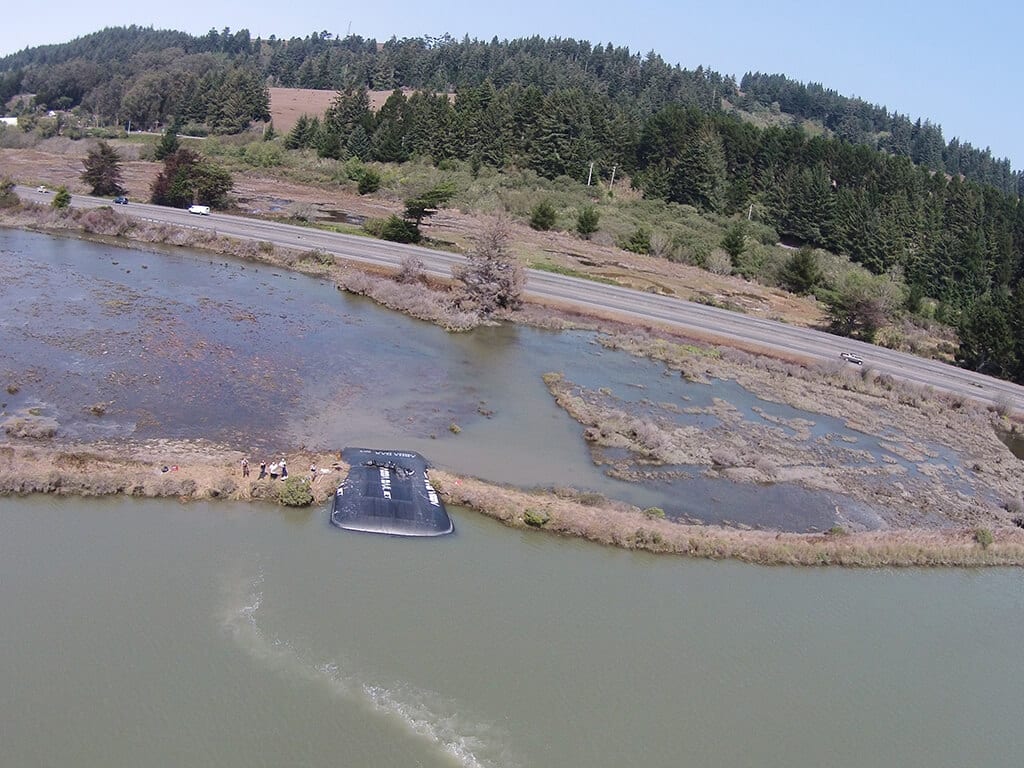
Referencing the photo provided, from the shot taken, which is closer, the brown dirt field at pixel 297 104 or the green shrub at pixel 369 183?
the green shrub at pixel 369 183

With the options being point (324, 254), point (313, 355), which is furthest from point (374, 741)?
point (324, 254)

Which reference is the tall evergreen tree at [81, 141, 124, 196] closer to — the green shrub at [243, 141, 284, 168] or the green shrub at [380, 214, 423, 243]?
the green shrub at [380, 214, 423, 243]

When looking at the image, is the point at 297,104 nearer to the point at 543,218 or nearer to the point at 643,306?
the point at 543,218

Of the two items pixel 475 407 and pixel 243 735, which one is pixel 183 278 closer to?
pixel 475 407

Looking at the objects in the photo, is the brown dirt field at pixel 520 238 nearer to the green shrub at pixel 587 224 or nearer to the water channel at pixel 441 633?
the green shrub at pixel 587 224

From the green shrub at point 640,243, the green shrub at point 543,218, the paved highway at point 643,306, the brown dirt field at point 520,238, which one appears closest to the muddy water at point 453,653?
the paved highway at point 643,306
